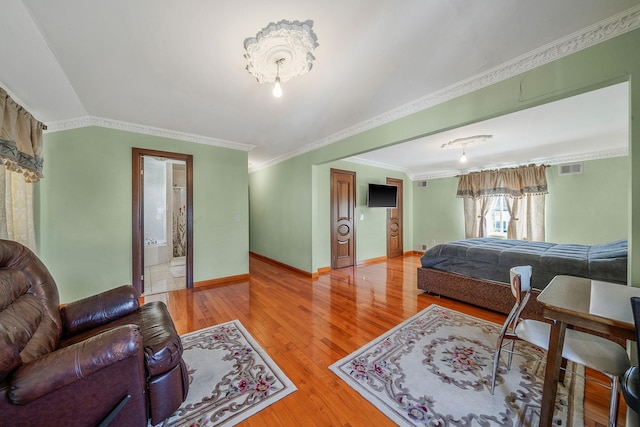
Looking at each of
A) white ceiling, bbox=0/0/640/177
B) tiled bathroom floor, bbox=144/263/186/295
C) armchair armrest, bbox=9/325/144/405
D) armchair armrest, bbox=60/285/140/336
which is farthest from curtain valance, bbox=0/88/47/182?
tiled bathroom floor, bbox=144/263/186/295

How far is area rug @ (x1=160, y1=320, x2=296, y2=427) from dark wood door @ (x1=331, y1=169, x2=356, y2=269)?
9.52ft

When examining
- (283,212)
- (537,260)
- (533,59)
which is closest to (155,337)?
(533,59)

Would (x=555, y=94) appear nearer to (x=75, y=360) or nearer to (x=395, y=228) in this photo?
(x=75, y=360)

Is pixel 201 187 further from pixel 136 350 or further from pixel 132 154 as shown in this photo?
pixel 136 350

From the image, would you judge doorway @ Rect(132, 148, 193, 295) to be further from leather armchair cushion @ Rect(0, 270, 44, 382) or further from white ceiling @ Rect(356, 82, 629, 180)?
white ceiling @ Rect(356, 82, 629, 180)

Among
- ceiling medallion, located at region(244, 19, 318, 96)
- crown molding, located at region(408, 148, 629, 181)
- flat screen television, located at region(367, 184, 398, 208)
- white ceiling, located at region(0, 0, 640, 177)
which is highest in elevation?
white ceiling, located at region(0, 0, 640, 177)

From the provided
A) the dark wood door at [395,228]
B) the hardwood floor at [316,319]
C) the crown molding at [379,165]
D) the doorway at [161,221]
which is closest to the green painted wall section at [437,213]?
the crown molding at [379,165]

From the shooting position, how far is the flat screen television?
5.38m

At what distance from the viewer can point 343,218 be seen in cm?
505

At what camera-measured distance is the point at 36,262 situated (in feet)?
5.17

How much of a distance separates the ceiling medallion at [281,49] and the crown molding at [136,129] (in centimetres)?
250

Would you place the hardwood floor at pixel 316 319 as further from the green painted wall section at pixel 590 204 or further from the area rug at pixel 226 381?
the green painted wall section at pixel 590 204

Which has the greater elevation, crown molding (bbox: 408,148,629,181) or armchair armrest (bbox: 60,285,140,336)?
crown molding (bbox: 408,148,629,181)

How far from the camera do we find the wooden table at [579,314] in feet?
3.55
